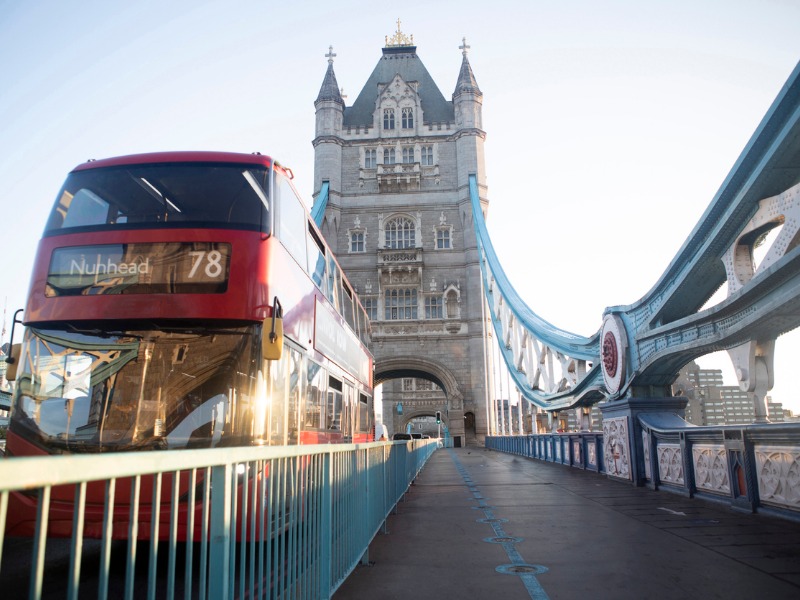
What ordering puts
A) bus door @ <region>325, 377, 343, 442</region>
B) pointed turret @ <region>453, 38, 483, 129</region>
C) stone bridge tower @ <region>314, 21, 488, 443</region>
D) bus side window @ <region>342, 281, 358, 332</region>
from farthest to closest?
pointed turret @ <region>453, 38, 483, 129</region> → stone bridge tower @ <region>314, 21, 488, 443</region> → bus side window @ <region>342, 281, 358, 332</region> → bus door @ <region>325, 377, 343, 442</region>

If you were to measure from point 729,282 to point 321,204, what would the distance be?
29.3m

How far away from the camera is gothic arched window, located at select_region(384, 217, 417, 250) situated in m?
35.2

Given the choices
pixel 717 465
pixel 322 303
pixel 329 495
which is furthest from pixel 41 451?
pixel 717 465

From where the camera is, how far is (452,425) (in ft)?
104

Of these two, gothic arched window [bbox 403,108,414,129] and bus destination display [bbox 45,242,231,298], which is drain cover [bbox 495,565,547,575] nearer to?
bus destination display [bbox 45,242,231,298]

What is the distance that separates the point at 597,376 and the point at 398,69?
109 feet

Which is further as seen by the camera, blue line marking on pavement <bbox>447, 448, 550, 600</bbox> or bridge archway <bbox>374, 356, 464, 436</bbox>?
bridge archway <bbox>374, 356, 464, 436</bbox>

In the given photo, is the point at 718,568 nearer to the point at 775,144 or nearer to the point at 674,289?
the point at 775,144

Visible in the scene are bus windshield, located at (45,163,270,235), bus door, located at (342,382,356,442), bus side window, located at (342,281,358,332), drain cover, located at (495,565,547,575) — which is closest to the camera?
drain cover, located at (495,565,547,575)

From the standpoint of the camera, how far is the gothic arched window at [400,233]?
116ft

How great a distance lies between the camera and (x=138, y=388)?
14.3 ft

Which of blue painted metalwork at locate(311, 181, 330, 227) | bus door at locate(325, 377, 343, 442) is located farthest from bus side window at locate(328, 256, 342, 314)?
blue painted metalwork at locate(311, 181, 330, 227)

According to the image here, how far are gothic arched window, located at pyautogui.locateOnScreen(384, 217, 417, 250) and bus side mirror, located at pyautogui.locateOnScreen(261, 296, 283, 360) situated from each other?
30.6 metres

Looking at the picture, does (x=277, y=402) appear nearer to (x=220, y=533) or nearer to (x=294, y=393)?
(x=294, y=393)
